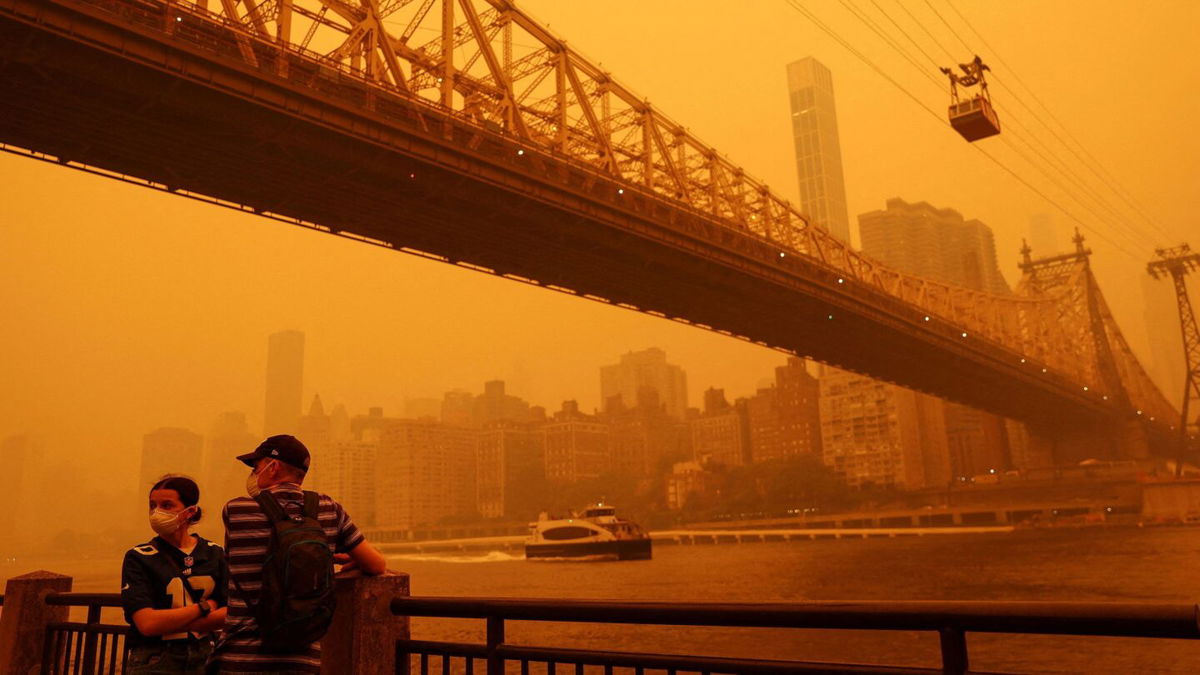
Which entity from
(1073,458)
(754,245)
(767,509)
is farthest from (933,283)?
(767,509)

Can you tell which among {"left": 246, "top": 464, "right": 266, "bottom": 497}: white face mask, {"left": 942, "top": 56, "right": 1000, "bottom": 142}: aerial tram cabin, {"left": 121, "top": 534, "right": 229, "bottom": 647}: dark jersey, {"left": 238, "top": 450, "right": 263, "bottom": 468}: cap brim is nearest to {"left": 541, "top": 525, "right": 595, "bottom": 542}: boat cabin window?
{"left": 942, "top": 56, "right": 1000, "bottom": 142}: aerial tram cabin

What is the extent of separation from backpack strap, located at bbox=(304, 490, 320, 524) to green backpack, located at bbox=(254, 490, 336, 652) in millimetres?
104

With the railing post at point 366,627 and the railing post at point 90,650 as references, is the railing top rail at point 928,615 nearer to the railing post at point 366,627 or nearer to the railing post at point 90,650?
the railing post at point 366,627

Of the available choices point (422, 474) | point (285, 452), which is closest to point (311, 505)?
point (285, 452)

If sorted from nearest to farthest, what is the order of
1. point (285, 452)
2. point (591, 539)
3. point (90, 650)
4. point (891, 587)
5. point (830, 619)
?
point (830, 619) < point (285, 452) < point (90, 650) < point (891, 587) < point (591, 539)

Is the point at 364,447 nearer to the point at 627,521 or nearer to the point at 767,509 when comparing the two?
the point at 767,509

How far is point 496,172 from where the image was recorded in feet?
94.8

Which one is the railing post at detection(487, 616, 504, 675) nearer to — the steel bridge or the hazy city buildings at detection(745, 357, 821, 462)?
the steel bridge

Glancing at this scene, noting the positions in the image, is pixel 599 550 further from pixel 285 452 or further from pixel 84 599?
pixel 285 452

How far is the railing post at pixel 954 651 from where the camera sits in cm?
277

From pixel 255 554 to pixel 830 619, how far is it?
7.47 ft

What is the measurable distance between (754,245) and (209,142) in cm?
2415

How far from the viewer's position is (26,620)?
677cm

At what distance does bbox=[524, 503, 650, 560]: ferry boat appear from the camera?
58.1 metres
